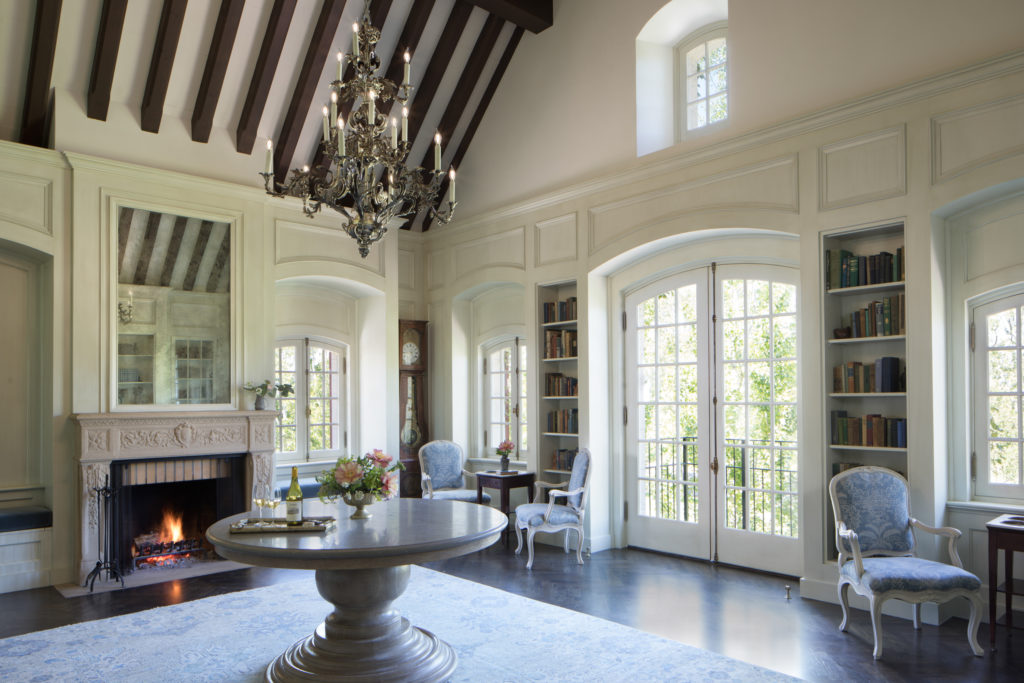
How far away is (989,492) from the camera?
16.7 feet

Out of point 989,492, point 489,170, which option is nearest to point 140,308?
point 489,170

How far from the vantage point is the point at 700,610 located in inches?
209

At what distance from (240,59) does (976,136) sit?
6.16 meters

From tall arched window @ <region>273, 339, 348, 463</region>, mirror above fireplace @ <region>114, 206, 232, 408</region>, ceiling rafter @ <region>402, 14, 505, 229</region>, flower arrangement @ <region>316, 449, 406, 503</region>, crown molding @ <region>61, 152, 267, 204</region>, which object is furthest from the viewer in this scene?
tall arched window @ <region>273, 339, 348, 463</region>

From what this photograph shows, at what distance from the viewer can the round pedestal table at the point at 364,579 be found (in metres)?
3.74

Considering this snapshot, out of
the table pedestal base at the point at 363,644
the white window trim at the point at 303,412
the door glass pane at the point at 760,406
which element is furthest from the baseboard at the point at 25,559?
the door glass pane at the point at 760,406

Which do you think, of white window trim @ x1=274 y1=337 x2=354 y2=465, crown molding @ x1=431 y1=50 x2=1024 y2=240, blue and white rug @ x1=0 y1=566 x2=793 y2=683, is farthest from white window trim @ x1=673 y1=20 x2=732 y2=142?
white window trim @ x1=274 y1=337 x2=354 y2=465

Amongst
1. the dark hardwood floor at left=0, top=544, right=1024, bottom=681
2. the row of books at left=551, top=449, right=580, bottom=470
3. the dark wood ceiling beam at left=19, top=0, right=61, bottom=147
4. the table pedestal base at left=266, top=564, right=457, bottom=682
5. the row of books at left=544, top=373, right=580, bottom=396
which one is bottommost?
the dark hardwood floor at left=0, top=544, right=1024, bottom=681

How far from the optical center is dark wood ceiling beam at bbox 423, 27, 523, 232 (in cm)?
814

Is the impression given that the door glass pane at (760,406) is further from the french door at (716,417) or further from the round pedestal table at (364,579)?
the round pedestal table at (364,579)

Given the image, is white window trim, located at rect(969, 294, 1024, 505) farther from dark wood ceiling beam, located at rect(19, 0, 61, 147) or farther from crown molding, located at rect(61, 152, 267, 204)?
dark wood ceiling beam, located at rect(19, 0, 61, 147)

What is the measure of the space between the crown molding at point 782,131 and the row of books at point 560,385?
179 cm

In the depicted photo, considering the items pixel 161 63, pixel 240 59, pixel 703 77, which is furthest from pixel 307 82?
pixel 703 77

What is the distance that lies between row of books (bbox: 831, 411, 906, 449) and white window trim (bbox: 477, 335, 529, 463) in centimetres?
373
